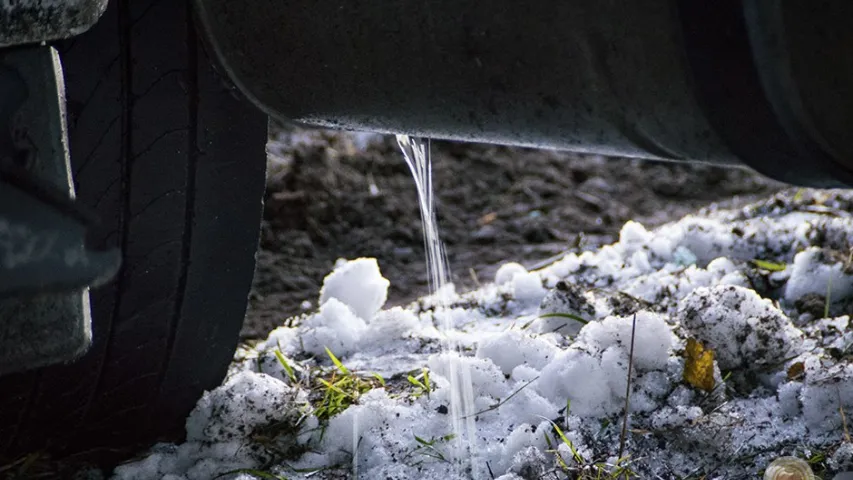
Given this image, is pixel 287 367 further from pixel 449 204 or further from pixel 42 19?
pixel 449 204

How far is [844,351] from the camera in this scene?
217cm

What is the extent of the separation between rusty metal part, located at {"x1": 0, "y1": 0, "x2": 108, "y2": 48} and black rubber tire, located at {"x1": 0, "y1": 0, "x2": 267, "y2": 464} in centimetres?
48

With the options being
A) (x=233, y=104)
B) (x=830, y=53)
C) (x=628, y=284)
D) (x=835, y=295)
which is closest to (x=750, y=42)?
(x=830, y=53)

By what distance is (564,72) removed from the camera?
1176 millimetres

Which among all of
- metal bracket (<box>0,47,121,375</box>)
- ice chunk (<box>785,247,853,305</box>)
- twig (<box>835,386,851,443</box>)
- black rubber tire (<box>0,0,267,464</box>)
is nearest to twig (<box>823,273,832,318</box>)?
ice chunk (<box>785,247,853,305</box>)

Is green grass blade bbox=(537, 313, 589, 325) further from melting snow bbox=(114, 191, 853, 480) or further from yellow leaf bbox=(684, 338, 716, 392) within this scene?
yellow leaf bbox=(684, 338, 716, 392)

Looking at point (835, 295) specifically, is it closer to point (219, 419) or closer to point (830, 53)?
point (219, 419)

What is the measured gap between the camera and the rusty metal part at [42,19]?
1233 mm

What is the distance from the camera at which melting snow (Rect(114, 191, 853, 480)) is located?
1921mm

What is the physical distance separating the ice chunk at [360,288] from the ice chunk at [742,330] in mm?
821

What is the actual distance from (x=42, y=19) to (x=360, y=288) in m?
1.53

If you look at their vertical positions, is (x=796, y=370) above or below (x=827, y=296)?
below

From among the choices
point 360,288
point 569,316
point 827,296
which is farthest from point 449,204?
point 827,296

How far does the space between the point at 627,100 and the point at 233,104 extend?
916 mm
